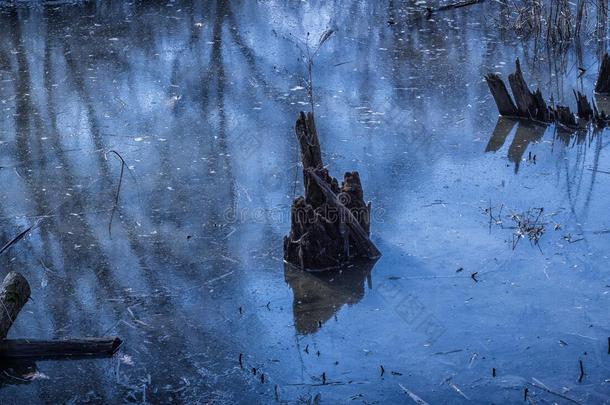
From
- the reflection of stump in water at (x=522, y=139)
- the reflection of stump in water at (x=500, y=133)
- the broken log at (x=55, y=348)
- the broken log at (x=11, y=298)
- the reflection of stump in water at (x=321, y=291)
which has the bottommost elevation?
the reflection of stump in water at (x=500, y=133)

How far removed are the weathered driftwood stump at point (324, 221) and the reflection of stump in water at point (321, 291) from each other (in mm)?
101

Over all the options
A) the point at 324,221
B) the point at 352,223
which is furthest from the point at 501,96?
the point at 324,221

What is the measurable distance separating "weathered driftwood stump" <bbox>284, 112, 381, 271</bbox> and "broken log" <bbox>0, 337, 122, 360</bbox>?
169 cm

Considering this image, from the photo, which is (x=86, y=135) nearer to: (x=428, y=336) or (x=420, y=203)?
(x=420, y=203)

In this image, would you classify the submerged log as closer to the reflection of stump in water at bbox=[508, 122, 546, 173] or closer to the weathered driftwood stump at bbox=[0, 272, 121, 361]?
the reflection of stump in water at bbox=[508, 122, 546, 173]

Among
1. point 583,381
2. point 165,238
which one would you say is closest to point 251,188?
point 165,238

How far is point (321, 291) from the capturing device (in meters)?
6.98

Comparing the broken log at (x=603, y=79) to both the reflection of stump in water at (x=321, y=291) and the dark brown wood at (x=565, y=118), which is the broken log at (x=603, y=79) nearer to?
the dark brown wood at (x=565, y=118)

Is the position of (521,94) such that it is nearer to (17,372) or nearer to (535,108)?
(535,108)

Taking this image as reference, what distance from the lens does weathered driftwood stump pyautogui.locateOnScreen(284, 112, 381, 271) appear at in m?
7.17

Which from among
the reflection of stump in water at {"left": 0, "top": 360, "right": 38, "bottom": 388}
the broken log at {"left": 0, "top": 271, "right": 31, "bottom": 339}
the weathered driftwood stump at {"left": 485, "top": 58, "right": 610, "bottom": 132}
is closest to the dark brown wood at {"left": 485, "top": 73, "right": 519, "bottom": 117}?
the weathered driftwood stump at {"left": 485, "top": 58, "right": 610, "bottom": 132}

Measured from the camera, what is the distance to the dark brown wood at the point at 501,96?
32.8ft

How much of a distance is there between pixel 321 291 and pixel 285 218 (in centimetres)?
121

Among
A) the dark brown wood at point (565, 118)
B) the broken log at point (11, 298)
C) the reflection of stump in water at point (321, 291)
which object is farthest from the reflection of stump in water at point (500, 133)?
the broken log at point (11, 298)
